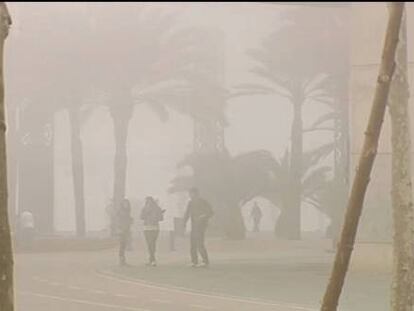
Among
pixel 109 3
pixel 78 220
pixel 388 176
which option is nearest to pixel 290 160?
pixel 78 220

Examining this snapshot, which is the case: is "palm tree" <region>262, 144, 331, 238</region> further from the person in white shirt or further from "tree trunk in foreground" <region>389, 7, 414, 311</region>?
"tree trunk in foreground" <region>389, 7, 414, 311</region>

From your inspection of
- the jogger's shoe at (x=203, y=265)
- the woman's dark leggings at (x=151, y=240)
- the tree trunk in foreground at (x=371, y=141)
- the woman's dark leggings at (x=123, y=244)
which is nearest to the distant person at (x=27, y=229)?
the woman's dark leggings at (x=123, y=244)

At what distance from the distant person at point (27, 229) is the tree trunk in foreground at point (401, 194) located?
1018 centimetres

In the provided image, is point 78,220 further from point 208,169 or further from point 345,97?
point 345,97

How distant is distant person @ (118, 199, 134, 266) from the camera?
556 inches

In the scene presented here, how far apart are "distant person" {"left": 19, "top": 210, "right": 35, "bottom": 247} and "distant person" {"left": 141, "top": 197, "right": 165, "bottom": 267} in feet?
8.37

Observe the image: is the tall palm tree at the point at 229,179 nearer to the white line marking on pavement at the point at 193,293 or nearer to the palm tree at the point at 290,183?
the palm tree at the point at 290,183

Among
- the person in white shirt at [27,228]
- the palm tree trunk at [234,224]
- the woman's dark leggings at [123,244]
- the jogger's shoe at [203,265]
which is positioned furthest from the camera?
the palm tree trunk at [234,224]

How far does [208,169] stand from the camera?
1967cm

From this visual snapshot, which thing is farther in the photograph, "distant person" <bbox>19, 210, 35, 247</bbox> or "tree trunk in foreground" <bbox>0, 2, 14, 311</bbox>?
"distant person" <bbox>19, 210, 35, 247</bbox>

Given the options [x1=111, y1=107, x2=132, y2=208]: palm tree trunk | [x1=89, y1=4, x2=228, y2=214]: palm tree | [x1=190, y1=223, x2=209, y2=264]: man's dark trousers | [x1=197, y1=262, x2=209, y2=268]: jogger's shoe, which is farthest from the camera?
[x1=89, y1=4, x2=228, y2=214]: palm tree

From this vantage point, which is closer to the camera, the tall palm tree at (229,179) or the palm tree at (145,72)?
the palm tree at (145,72)

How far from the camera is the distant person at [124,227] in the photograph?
14.1 meters

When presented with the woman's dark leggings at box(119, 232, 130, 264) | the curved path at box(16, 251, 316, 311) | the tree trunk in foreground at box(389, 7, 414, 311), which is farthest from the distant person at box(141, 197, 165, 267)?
the tree trunk in foreground at box(389, 7, 414, 311)
